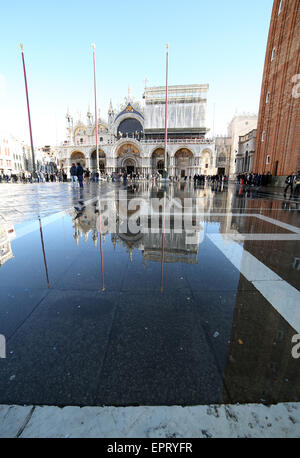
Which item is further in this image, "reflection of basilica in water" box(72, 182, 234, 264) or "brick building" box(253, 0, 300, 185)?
"brick building" box(253, 0, 300, 185)

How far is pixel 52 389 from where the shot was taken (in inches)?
48.1

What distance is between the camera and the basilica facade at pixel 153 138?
141 feet

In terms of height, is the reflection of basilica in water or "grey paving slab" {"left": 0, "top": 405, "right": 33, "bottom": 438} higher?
the reflection of basilica in water

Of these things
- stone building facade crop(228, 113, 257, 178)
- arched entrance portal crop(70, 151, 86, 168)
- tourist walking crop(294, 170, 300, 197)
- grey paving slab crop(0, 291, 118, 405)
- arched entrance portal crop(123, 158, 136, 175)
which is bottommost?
grey paving slab crop(0, 291, 118, 405)

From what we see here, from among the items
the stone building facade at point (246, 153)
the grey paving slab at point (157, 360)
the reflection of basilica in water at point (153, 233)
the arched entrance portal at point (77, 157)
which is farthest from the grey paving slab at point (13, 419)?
the arched entrance portal at point (77, 157)

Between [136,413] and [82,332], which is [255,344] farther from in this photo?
[82,332]

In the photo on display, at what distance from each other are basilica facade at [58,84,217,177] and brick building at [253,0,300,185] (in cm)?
2144

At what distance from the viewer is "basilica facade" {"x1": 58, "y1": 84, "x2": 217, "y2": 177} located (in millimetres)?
42906

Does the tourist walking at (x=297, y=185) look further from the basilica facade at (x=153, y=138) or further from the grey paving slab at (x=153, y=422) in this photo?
the basilica facade at (x=153, y=138)

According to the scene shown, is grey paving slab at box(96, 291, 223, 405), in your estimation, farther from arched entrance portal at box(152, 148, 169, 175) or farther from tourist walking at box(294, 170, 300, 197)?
arched entrance portal at box(152, 148, 169, 175)

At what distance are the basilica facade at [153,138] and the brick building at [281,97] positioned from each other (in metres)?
21.4

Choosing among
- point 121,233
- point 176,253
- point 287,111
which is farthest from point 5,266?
point 287,111

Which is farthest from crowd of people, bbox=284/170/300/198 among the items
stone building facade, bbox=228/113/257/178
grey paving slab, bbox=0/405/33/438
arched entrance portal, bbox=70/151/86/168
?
arched entrance portal, bbox=70/151/86/168
